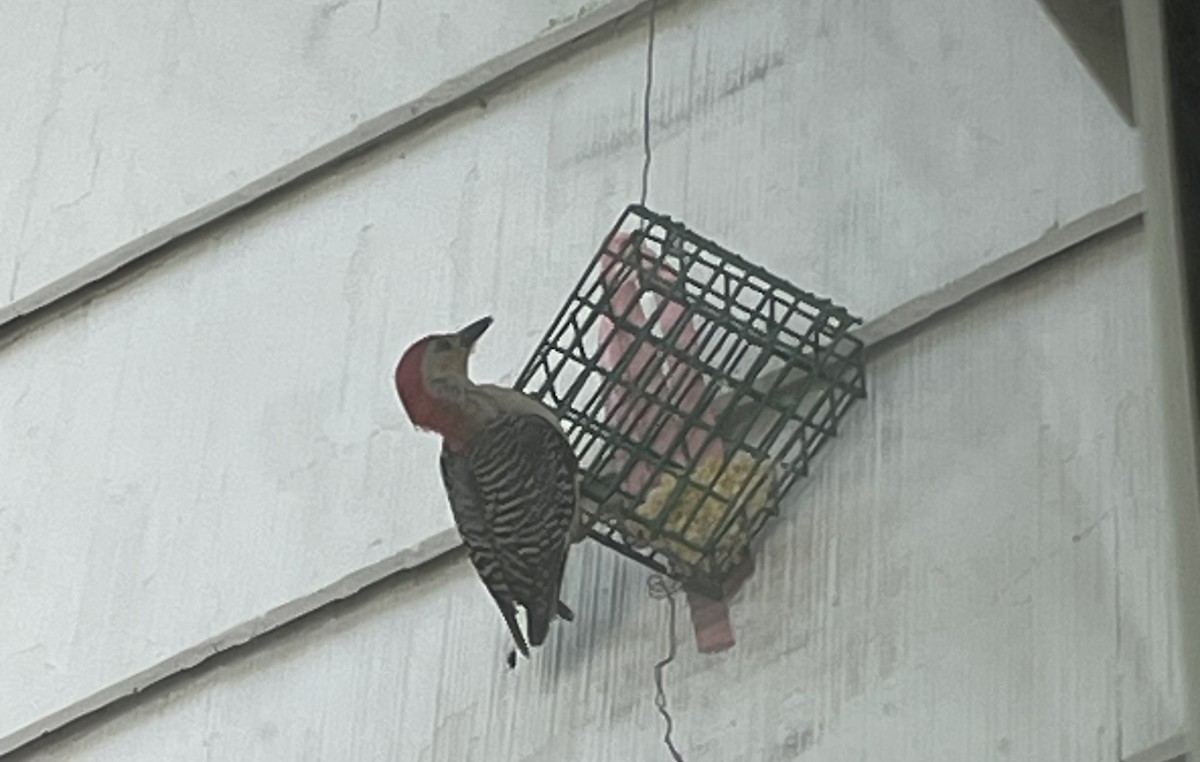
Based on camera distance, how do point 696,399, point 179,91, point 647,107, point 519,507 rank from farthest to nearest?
point 179,91 < point 647,107 < point 696,399 < point 519,507

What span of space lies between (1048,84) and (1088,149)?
0.34 feet

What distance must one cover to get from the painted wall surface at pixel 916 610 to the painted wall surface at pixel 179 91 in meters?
0.67

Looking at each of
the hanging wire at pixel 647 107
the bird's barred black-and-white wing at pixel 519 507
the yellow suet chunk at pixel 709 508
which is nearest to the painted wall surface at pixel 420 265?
the hanging wire at pixel 647 107

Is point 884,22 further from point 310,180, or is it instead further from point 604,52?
point 310,180

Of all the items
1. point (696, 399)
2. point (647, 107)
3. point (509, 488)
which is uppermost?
point (647, 107)

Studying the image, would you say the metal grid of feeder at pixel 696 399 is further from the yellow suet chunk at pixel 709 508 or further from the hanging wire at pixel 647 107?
the hanging wire at pixel 647 107

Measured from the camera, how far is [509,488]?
2.34 metres

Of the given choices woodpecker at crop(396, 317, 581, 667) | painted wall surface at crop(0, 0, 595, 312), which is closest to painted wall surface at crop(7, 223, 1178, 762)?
woodpecker at crop(396, 317, 581, 667)

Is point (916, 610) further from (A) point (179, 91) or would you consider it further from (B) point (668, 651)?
(A) point (179, 91)

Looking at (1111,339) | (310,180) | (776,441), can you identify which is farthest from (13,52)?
(1111,339)

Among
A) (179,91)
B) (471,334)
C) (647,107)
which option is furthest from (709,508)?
(179,91)

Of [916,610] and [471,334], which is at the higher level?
[471,334]

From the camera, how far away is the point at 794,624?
2.43m

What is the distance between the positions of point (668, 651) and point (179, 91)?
3.79ft
